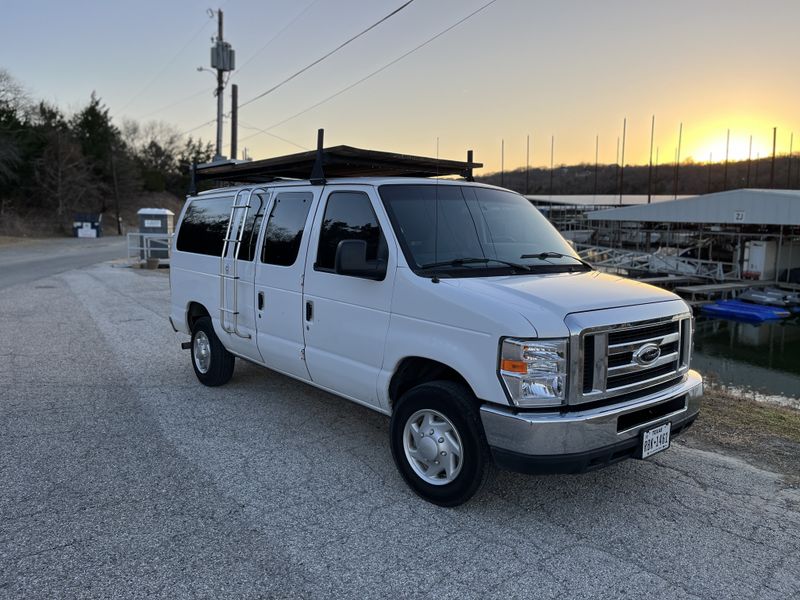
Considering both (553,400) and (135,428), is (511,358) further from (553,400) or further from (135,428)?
(135,428)

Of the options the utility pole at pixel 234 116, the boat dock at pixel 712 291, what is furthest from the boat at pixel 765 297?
the utility pole at pixel 234 116

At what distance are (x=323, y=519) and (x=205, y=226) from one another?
4013 millimetres

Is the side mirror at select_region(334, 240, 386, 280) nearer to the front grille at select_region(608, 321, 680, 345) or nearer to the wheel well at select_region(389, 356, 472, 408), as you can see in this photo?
the wheel well at select_region(389, 356, 472, 408)

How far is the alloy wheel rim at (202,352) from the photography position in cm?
685

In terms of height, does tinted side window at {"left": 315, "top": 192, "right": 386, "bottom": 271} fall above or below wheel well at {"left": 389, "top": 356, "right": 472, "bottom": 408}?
above

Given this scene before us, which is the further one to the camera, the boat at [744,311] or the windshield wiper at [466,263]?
the boat at [744,311]

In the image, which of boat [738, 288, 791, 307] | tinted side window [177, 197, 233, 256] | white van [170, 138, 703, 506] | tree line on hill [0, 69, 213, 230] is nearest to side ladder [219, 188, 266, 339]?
white van [170, 138, 703, 506]

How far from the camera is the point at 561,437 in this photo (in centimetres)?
349

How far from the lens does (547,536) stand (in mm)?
3697

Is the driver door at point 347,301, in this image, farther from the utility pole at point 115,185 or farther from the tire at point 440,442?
the utility pole at point 115,185

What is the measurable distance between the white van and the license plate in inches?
0.5

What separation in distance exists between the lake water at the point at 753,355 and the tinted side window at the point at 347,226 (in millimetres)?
11559

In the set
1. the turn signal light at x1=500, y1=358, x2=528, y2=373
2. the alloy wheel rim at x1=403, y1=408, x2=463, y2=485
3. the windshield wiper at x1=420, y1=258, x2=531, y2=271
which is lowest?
the alloy wheel rim at x1=403, y1=408, x2=463, y2=485

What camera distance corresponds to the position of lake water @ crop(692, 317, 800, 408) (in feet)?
51.7
